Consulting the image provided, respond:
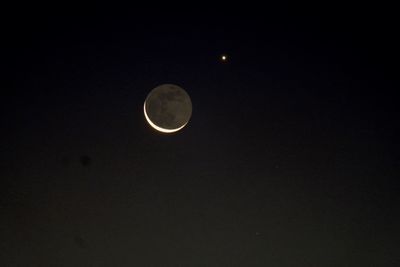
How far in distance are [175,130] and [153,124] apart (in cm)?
57

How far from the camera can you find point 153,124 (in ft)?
22.5

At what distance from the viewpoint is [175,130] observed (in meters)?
7.20
